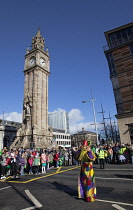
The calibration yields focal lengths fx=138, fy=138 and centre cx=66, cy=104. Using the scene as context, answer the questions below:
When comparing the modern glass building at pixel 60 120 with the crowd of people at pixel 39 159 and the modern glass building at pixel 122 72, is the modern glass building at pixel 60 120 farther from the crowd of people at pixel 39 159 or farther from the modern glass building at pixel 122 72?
the crowd of people at pixel 39 159

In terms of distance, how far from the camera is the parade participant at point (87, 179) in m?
4.92

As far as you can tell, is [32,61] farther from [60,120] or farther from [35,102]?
[60,120]

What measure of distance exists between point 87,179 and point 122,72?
22.6 m

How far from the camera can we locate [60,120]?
480ft

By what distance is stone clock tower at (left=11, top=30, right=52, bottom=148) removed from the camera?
95.2 feet

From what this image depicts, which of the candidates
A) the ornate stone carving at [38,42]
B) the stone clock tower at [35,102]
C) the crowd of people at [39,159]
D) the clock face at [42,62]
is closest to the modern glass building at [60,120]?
the ornate stone carving at [38,42]

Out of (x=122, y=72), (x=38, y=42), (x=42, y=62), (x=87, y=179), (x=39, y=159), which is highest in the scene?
(x=38, y=42)

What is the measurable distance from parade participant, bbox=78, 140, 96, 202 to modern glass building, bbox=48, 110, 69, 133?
138739 mm

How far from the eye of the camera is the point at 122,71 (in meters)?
24.1

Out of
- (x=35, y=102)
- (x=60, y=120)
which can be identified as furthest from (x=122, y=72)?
(x=60, y=120)

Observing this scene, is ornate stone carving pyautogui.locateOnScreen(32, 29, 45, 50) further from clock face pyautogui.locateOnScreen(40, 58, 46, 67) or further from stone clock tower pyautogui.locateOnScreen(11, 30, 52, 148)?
clock face pyautogui.locateOnScreen(40, 58, 46, 67)

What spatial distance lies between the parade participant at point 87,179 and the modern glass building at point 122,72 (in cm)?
1751

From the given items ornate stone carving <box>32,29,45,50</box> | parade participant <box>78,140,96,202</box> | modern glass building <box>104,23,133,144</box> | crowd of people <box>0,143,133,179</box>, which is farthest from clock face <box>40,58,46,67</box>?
parade participant <box>78,140,96,202</box>

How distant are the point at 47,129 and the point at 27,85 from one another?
11.8 m
